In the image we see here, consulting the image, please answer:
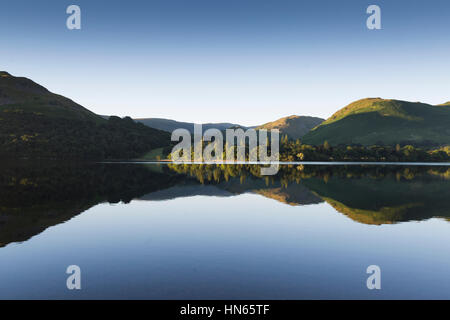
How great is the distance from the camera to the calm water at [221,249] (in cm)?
1800

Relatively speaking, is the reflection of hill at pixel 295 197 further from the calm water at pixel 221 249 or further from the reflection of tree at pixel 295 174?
the reflection of tree at pixel 295 174

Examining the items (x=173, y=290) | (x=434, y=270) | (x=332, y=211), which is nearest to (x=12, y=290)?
(x=173, y=290)

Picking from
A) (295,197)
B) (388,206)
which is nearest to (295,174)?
(295,197)

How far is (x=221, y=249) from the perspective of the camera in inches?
1028

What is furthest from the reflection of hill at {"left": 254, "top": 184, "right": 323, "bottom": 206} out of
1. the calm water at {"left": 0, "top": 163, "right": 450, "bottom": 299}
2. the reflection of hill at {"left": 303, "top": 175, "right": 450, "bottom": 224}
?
the calm water at {"left": 0, "top": 163, "right": 450, "bottom": 299}

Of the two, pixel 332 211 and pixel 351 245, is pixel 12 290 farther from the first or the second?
pixel 332 211

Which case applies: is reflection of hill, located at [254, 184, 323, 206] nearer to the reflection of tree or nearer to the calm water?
the calm water

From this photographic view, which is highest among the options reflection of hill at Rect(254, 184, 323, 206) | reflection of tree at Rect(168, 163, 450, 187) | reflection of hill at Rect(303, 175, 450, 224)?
reflection of tree at Rect(168, 163, 450, 187)

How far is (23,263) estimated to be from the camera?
21.8m

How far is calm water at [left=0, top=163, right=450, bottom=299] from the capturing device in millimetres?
18000

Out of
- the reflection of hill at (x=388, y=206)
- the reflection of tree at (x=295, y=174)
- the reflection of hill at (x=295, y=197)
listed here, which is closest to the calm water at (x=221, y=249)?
the reflection of hill at (x=388, y=206)

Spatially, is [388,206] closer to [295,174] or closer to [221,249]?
[221,249]

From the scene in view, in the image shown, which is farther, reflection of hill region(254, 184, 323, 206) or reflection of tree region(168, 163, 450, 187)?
reflection of tree region(168, 163, 450, 187)

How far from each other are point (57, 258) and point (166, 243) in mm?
8864
